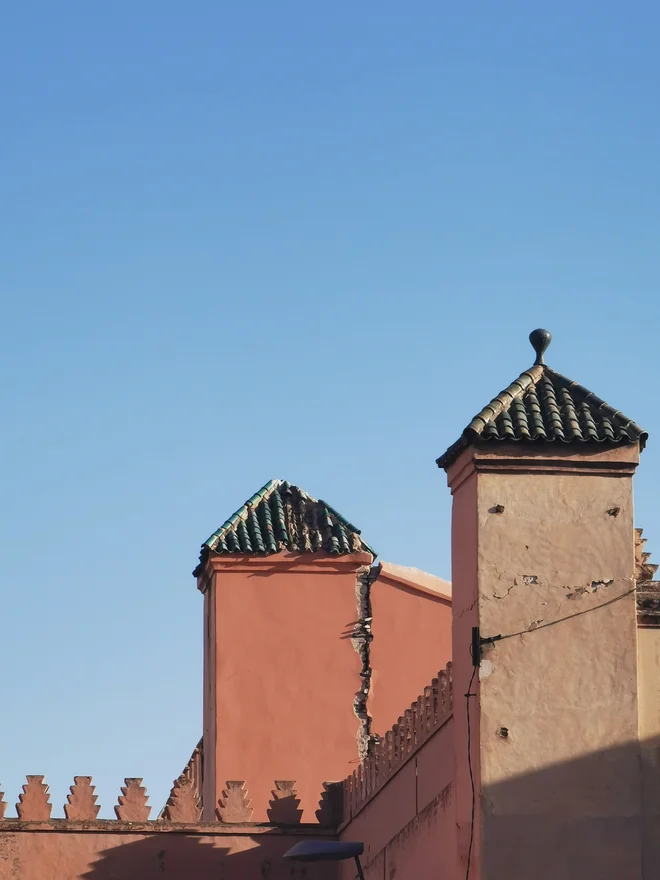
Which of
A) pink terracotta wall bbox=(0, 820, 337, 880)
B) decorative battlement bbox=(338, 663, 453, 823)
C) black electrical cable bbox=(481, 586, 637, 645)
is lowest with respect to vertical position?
pink terracotta wall bbox=(0, 820, 337, 880)

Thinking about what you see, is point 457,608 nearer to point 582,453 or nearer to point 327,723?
point 582,453

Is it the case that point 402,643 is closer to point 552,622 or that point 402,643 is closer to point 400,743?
point 400,743

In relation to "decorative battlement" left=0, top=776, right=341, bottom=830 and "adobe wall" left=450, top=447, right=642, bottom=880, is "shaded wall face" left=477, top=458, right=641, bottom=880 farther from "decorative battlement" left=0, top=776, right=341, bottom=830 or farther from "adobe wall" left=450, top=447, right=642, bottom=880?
"decorative battlement" left=0, top=776, right=341, bottom=830

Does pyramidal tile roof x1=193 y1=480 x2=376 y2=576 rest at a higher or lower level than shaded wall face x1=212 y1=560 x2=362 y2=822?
higher

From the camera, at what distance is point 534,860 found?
1377 centimetres

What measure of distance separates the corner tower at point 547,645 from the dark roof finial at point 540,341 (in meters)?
0.67

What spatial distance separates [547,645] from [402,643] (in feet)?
25.5

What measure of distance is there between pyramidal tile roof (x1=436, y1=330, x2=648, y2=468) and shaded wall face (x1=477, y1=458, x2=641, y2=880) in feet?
1.08

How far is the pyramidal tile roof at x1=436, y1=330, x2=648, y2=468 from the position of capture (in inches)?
573

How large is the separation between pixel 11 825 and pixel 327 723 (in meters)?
3.89

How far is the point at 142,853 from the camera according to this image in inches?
767

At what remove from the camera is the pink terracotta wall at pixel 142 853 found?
1944cm

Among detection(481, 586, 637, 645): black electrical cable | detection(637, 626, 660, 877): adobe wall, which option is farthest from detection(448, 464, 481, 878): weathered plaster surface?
detection(637, 626, 660, 877): adobe wall

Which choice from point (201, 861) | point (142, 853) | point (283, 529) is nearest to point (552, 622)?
point (201, 861)
